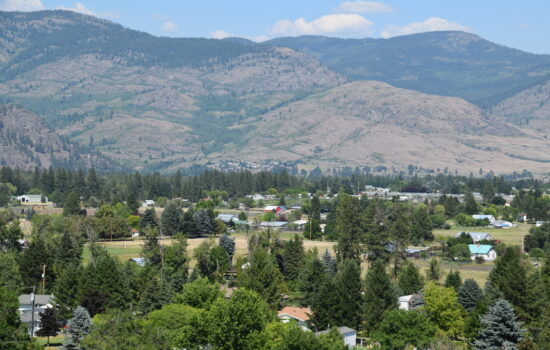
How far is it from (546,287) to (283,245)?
44.9 metres

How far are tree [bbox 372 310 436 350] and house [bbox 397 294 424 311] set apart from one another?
13.9m

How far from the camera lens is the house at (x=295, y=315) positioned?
276ft

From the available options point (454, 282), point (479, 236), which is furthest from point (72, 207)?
point (454, 282)

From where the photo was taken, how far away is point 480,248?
146500 mm

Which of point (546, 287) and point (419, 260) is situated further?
point (419, 260)

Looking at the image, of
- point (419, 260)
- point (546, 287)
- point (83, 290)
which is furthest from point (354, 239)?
point (83, 290)

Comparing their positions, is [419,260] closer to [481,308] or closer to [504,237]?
[504,237]

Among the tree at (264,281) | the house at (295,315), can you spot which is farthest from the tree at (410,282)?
the tree at (264,281)

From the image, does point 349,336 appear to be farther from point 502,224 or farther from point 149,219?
point 502,224

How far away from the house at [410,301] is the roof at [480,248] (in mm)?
54069

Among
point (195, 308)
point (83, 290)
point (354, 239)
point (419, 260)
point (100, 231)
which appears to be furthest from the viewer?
point (100, 231)

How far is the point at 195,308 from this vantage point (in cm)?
7444

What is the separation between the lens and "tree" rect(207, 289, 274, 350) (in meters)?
59.5

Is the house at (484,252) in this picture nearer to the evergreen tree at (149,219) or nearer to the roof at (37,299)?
the evergreen tree at (149,219)
